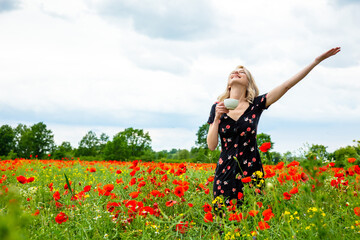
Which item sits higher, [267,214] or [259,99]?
[259,99]

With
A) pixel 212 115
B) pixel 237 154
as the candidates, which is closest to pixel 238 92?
pixel 212 115

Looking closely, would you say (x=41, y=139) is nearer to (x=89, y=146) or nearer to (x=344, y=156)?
(x=89, y=146)

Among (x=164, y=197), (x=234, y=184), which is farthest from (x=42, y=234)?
(x=234, y=184)

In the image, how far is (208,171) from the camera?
22.1ft

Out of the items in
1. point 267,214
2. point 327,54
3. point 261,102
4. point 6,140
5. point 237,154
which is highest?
point 6,140

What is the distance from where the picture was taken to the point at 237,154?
3639mm

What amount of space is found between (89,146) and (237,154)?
32861 mm

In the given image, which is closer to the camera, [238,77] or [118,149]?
[238,77]

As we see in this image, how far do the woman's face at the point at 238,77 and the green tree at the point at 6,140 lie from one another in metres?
35.6

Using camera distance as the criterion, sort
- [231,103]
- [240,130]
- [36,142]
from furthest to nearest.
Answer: [36,142], [240,130], [231,103]

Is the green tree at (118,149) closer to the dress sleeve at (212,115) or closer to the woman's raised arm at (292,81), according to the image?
the dress sleeve at (212,115)

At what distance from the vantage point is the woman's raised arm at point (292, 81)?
357cm

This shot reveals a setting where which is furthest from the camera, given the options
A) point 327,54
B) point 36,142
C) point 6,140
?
point 6,140

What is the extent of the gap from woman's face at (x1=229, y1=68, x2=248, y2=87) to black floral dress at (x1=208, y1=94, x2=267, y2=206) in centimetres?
34
